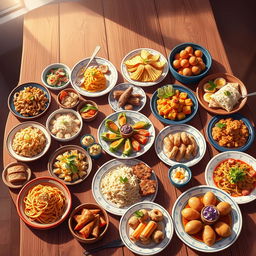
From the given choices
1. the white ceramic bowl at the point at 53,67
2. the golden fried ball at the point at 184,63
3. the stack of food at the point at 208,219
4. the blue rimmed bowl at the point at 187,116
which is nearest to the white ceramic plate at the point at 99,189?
the stack of food at the point at 208,219

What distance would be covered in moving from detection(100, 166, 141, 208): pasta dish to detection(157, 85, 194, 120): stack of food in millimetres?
729

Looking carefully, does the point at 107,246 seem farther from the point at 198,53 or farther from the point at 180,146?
the point at 198,53

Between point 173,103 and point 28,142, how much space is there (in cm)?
144

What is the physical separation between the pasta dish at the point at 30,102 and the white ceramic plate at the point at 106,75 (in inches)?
14.6

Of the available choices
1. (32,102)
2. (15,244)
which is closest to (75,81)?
(32,102)

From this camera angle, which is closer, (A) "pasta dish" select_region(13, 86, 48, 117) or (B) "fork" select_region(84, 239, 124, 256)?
(B) "fork" select_region(84, 239, 124, 256)

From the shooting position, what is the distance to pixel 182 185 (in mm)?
2760

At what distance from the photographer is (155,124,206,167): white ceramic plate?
2910 mm

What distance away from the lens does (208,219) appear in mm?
2518

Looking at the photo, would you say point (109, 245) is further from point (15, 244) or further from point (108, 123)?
point (15, 244)

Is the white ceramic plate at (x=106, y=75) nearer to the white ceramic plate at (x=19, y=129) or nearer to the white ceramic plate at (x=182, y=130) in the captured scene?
the white ceramic plate at (x=19, y=129)

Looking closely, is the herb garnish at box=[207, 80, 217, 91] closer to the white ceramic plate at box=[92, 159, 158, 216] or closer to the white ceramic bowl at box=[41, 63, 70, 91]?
the white ceramic plate at box=[92, 159, 158, 216]

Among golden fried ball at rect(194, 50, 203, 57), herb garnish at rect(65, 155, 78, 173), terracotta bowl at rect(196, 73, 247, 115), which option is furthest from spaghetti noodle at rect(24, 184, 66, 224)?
golden fried ball at rect(194, 50, 203, 57)

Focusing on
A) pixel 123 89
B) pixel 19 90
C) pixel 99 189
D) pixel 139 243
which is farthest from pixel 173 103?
pixel 19 90
